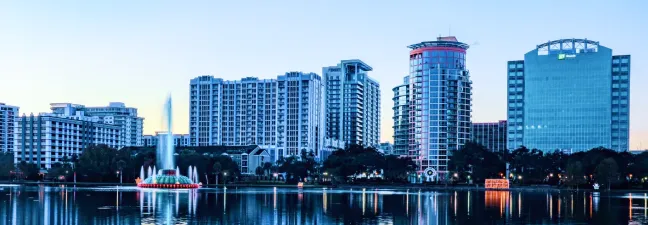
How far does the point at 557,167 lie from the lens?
6594 inches

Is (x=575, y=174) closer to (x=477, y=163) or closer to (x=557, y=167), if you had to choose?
(x=557, y=167)

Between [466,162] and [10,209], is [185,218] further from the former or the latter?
[466,162]

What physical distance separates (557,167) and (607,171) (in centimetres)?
2916

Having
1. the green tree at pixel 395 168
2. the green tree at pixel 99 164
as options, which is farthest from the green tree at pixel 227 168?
the green tree at pixel 395 168

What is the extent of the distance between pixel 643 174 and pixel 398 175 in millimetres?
63096

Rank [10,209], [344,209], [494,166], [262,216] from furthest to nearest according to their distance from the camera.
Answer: [494,166] → [344,209] → [10,209] → [262,216]

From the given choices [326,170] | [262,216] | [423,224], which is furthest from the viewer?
[326,170]

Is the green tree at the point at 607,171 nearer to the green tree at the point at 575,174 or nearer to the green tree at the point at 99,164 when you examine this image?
the green tree at the point at 575,174

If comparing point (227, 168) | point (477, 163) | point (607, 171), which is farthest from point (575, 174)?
point (227, 168)

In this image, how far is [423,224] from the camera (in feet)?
165

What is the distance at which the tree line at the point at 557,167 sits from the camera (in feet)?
468

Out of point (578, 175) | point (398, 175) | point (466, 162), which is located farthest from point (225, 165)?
point (578, 175)

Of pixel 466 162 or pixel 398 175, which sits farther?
pixel 398 175

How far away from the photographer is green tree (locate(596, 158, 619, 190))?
138000mm
